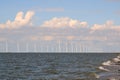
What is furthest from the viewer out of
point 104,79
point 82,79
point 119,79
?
point 82,79

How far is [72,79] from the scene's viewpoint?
187 ft

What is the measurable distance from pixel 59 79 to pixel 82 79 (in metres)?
3.76

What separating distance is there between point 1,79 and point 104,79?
57.7 feet

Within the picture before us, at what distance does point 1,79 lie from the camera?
190ft

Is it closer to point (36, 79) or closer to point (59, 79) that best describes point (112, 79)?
point (59, 79)

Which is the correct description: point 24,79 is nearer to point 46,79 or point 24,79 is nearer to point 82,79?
point 46,79

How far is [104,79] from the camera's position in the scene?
5131 cm

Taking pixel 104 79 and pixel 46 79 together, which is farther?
pixel 46 79

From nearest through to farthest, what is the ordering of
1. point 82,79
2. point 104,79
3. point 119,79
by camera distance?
point 119,79 < point 104,79 < point 82,79

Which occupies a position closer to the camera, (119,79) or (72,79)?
(119,79)

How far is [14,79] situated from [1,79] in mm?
2141

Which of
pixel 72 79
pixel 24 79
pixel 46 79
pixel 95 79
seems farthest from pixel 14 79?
pixel 95 79

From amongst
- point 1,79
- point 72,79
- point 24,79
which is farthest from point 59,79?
point 1,79

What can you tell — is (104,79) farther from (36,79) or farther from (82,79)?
(36,79)
